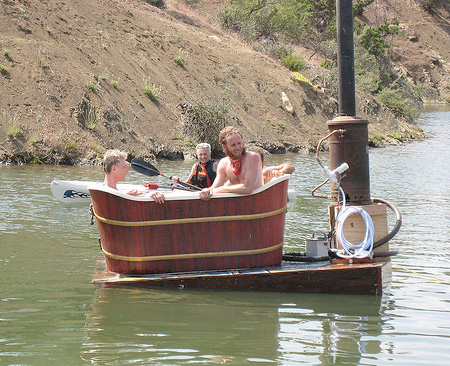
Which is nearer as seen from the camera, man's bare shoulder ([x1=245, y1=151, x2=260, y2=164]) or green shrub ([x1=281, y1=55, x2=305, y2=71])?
man's bare shoulder ([x1=245, y1=151, x2=260, y2=164])

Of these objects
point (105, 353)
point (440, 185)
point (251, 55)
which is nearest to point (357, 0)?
point (251, 55)

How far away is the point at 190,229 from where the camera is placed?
7152 millimetres

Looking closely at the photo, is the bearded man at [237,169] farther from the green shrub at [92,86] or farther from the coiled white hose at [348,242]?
the green shrub at [92,86]

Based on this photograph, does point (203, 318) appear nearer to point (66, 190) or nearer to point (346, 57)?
point (346, 57)

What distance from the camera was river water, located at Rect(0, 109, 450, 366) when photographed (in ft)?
18.0

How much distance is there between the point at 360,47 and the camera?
160 ft

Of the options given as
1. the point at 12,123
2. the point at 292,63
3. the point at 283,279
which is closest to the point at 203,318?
the point at 283,279

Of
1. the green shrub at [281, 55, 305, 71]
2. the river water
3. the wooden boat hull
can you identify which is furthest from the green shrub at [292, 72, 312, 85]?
the wooden boat hull

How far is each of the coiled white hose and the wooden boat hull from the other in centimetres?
67

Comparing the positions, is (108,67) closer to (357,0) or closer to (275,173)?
(275,173)

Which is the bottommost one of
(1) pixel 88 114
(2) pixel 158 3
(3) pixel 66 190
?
(3) pixel 66 190

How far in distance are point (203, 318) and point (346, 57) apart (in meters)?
3.06

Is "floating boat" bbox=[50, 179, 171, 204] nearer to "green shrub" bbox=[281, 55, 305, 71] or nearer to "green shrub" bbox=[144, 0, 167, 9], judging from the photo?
"green shrub" bbox=[281, 55, 305, 71]

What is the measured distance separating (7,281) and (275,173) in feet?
13.3
